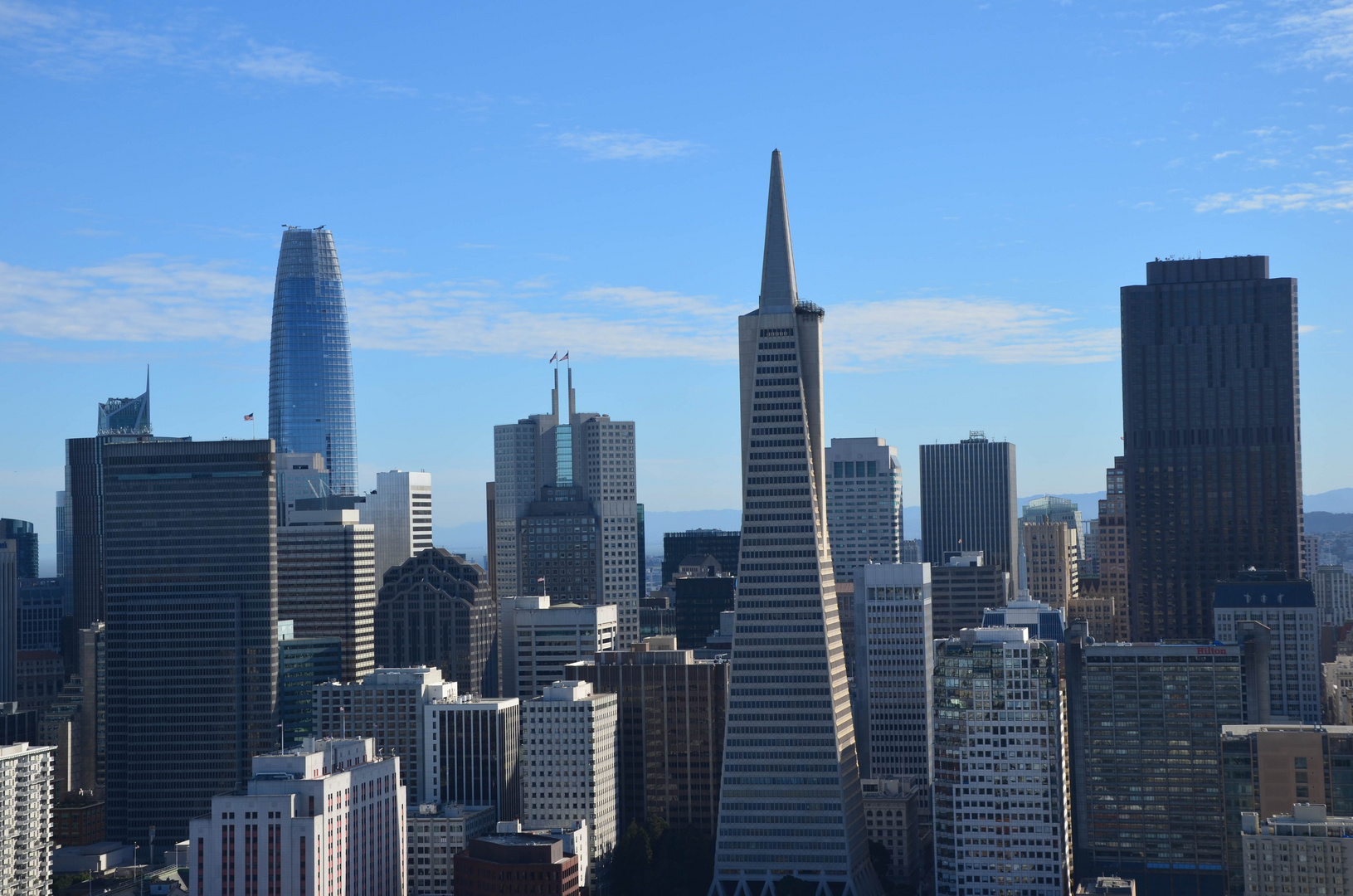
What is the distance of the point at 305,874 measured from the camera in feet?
648

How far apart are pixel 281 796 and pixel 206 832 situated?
32.0ft

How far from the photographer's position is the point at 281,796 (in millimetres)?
198750

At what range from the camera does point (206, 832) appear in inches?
7854

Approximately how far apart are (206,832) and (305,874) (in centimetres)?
1265

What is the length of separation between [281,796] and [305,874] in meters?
9.17
